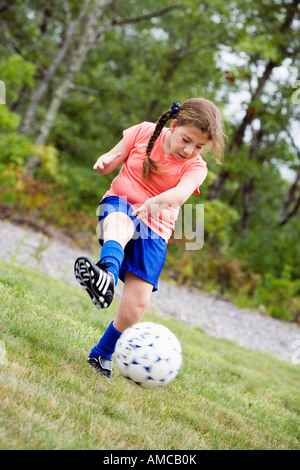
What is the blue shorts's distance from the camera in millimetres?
3242

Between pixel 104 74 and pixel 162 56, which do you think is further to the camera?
pixel 104 74

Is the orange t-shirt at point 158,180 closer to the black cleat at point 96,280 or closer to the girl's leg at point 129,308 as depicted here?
the girl's leg at point 129,308

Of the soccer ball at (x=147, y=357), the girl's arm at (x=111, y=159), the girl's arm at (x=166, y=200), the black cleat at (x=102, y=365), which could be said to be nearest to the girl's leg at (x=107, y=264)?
the girl's arm at (x=166, y=200)

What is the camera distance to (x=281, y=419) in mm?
3979

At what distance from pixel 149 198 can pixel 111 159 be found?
0.42 m

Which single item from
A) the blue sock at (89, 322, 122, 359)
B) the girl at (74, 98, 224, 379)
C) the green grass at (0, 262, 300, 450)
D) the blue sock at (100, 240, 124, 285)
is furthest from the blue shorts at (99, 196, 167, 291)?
the green grass at (0, 262, 300, 450)

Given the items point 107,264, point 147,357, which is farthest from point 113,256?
point 147,357

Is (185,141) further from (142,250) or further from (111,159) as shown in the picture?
(142,250)

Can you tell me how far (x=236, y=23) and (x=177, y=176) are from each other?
442 inches

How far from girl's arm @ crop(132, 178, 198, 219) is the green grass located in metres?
1.01

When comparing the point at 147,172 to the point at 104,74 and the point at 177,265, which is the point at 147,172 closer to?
the point at 177,265

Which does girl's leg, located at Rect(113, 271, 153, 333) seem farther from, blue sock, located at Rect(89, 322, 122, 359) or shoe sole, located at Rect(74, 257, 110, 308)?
shoe sole, located at Rect(74, 257, 110, 308)
